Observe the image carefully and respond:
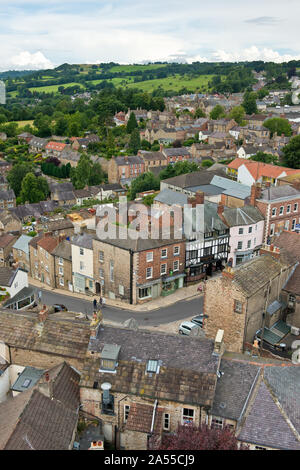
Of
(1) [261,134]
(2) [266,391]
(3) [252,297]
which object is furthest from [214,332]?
(1) [261,134]

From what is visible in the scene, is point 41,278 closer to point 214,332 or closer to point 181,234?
point 181,234

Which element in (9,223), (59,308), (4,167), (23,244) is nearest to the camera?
(59,308)

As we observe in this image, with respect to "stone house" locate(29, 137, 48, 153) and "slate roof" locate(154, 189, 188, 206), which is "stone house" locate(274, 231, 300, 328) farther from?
"stone house" locate(29, 137, 48, 153)

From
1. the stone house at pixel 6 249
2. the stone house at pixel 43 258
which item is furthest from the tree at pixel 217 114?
the stone house at pixel 43 258

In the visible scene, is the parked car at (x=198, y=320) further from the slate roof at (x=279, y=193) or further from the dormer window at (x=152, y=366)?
the slate roof at (x=279, y=193)

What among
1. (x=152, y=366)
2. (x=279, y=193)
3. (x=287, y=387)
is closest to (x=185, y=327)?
(x=152, y=366)

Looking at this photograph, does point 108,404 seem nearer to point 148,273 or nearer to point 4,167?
point 148,273
